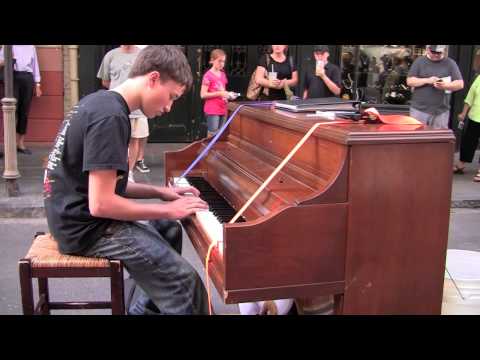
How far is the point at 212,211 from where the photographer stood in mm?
2801

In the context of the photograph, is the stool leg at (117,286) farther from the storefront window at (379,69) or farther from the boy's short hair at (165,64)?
the storefront window at (379,69)

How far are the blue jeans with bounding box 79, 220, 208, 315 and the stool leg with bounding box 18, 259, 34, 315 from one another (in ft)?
0.83

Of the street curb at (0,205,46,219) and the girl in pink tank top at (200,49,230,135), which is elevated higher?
the girl in pink tank top at (200,49,230,135)

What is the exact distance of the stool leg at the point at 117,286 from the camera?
2.54 metres

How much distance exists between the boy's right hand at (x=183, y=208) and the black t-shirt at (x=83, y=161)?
0.26m

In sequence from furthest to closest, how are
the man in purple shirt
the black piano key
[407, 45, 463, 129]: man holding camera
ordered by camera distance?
1. the man in purple shirt
2. [407, 45, 463, 129]: man holding camera
3. the black piano key

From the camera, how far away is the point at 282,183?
8.46 ft

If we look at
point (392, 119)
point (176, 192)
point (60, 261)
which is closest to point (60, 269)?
point (60, 261)

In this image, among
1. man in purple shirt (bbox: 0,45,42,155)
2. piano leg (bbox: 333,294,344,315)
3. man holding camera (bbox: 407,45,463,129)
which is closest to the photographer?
piano leg (bbox: 333,294,344,315)

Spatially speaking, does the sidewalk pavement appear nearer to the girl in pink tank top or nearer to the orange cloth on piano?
the girl in pink tank top

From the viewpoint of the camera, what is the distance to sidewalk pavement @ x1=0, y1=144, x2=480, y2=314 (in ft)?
13.4

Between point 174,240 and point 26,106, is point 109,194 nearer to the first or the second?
point 174,240

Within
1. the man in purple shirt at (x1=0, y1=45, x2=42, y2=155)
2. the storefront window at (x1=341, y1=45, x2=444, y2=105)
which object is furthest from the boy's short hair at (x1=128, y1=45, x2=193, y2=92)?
the storefront window at (x1=341, y1=45, x2=444, y2=105)

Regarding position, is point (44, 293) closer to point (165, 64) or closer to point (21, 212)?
point (165, 64)
